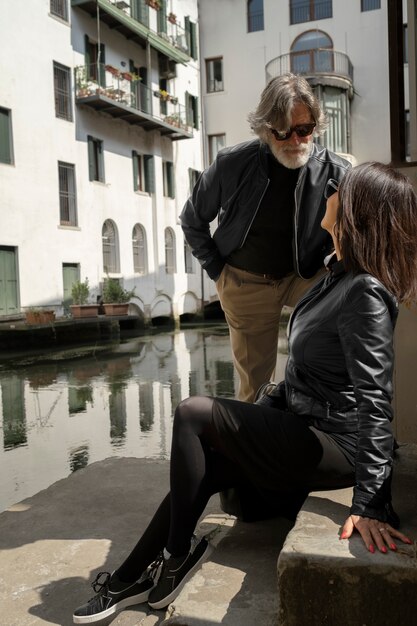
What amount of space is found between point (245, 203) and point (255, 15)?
24.7 metres

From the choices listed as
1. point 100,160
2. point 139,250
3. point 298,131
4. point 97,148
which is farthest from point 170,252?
point 298,131

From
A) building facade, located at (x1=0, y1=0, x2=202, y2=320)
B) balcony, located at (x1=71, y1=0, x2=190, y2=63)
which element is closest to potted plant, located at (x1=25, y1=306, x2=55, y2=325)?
building facade, located at (x1=0, y1=0, x2=202, y2=320)

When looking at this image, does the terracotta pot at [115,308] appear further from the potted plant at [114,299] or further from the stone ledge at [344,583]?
the stone ledge at [344,583]

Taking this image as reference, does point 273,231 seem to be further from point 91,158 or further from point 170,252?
point 170,252

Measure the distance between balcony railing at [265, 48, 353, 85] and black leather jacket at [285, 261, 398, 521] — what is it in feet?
76.1

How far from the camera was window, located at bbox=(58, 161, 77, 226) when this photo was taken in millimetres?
19188

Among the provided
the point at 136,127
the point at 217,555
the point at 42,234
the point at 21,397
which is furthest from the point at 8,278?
the point at 217,555

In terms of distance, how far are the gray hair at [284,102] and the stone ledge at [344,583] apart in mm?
1749

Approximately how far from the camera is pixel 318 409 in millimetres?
1924

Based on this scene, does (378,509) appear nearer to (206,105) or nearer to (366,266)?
(366,266)

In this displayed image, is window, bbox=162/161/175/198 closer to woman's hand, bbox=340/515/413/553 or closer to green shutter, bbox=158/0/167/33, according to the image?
green shutter, bbox=158/0/167/33

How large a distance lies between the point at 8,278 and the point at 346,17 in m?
15.4

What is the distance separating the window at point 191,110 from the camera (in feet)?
82.7

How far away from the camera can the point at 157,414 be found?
646cm
